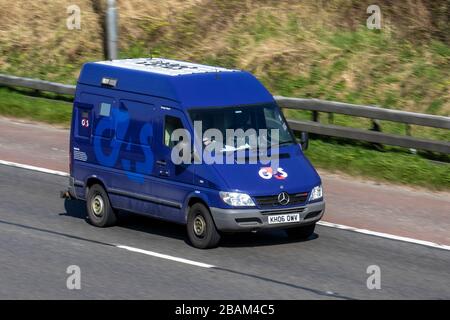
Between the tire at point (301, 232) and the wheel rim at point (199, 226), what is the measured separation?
141 cm

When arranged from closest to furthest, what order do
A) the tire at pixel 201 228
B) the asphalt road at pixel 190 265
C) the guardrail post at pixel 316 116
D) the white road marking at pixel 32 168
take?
the asphalt road at pixel 190 265 < the tire at pixel 201 228 < the white road marking at pixel 32 168 < the guardrail post at pixel 316 116

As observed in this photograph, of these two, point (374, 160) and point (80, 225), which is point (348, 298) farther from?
point (374, 160)

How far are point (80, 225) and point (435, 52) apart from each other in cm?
1038

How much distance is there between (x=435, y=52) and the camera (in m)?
23.1

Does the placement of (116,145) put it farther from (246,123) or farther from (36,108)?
(36,108)

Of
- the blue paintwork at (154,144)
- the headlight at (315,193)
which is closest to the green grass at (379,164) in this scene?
the blue paintwork at (154,144)

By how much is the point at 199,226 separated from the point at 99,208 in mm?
2050

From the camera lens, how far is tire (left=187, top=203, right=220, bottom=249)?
14047 millimetres

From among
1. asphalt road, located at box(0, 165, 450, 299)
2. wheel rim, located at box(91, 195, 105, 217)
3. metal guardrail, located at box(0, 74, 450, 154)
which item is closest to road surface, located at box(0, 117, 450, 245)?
asphalt road, located at box(0, 165, 450, 299)

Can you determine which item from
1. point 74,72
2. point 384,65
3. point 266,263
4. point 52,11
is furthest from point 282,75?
point 266,263

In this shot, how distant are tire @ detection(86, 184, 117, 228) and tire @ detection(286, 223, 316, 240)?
2.59m

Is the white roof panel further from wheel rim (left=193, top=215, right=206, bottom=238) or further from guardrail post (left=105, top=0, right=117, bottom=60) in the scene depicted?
guardrail post (left=105, top=0, right=117, bottom=60)

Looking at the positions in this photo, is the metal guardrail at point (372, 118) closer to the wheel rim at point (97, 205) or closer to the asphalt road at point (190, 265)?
the asphalt road at point (190, 265)

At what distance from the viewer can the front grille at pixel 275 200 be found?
13891 millimetres
